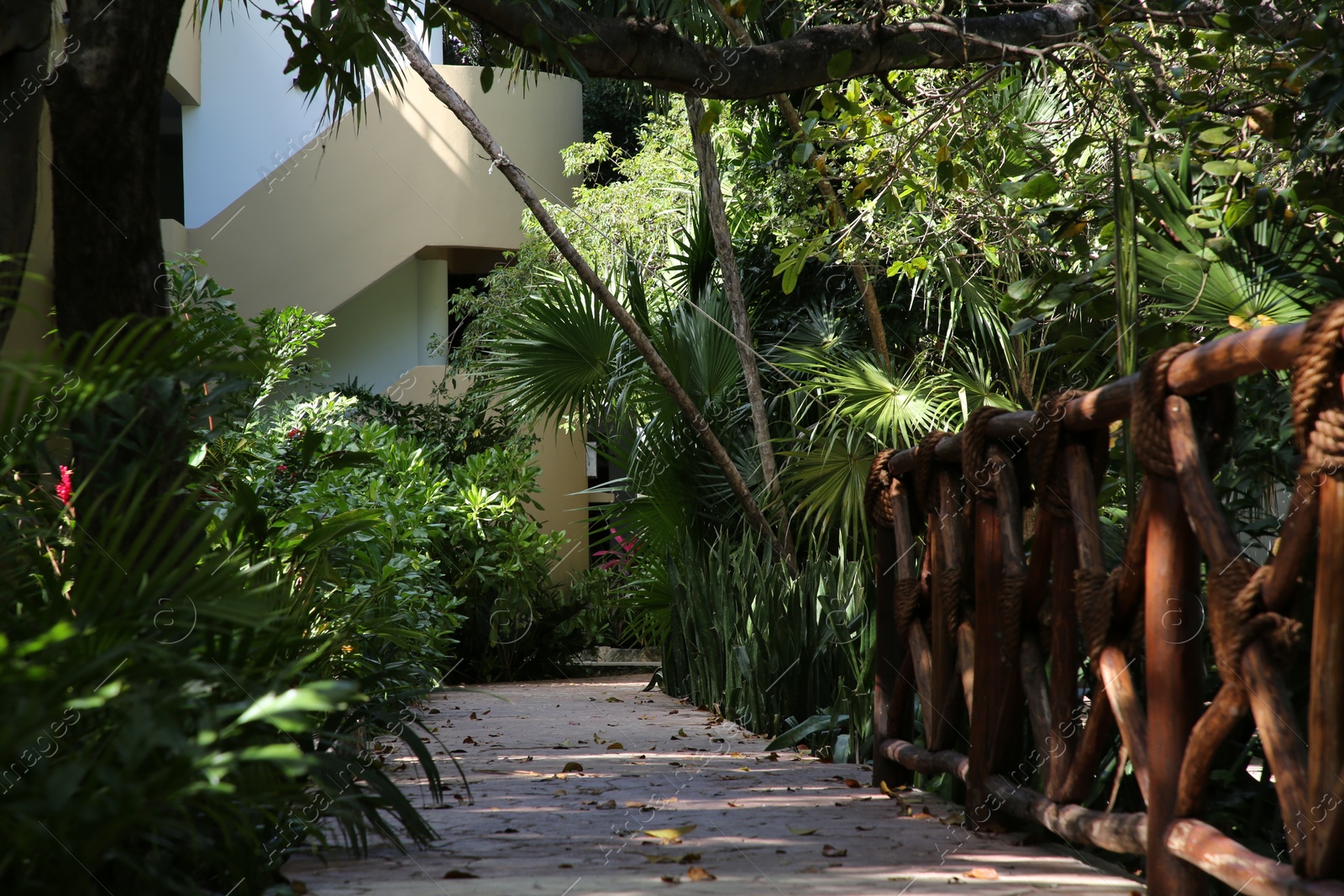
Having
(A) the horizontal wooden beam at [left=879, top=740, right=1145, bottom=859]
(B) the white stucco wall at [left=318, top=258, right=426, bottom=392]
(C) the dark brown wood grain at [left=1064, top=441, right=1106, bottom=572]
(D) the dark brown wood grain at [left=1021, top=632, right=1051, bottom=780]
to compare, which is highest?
(B) the white stucco wall at [left=318, top=258, right=426, bottom=392]

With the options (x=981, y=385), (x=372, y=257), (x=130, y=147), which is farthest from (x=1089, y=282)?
(x=372, y=257)

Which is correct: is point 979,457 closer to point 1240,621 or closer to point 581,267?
point 1240,621

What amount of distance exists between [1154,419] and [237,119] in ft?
39.1

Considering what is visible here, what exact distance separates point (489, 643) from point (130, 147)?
22.5 ft

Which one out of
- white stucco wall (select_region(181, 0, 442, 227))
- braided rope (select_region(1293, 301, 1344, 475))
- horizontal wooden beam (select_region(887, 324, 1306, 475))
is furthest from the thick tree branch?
white stucco wall (select_region(181, 0, 442, 227))

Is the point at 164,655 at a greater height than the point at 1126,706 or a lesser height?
greater

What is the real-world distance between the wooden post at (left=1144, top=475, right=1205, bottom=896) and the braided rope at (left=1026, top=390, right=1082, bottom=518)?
0.43 metres

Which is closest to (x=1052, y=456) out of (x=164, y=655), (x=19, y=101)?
(x=164, y=655)

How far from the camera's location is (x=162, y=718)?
51.4 inches

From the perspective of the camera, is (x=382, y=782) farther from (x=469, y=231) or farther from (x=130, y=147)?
(x=469, y=231)

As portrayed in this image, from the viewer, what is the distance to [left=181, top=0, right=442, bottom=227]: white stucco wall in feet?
39.1

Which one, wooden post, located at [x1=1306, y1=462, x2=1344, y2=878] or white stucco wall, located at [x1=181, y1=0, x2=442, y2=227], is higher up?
white stucco wall, located at [x1=181, y1=0, x2=442, y2=227]

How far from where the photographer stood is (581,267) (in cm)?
619

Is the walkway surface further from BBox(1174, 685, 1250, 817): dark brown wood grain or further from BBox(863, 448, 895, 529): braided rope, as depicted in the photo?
BBox(863, 448, 895, 529): braided rope
